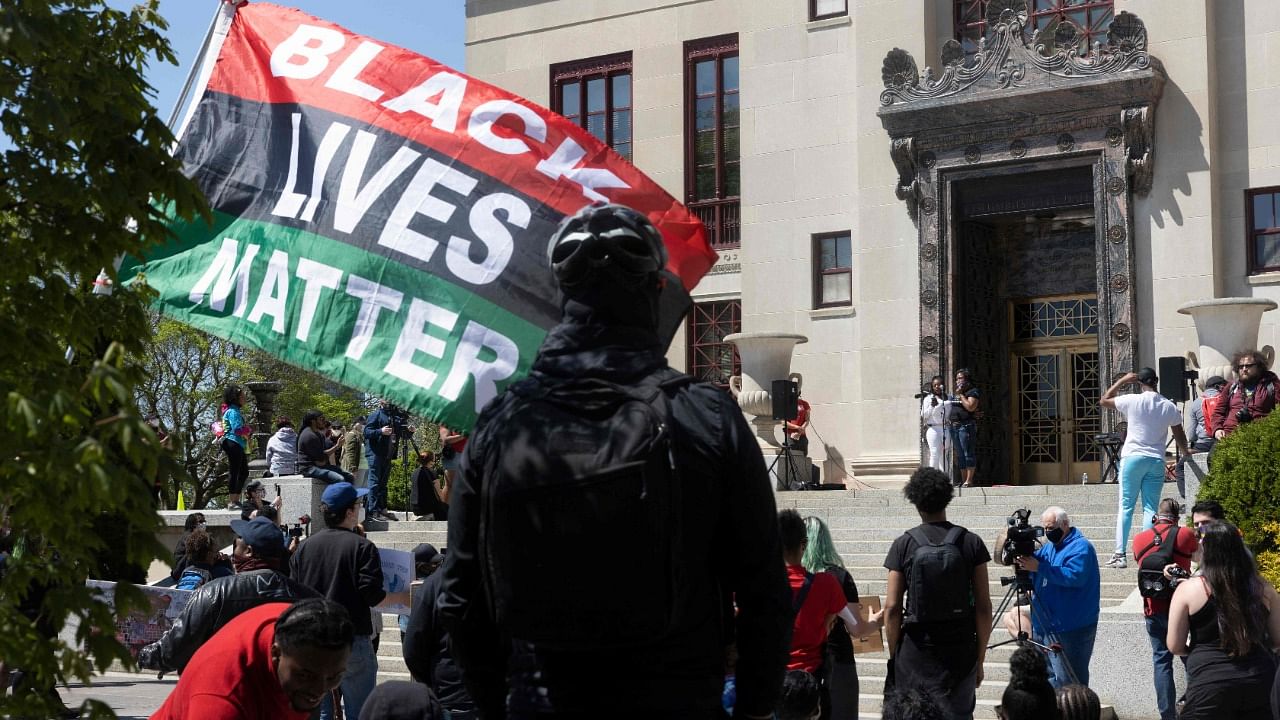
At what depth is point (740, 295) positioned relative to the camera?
29359mm

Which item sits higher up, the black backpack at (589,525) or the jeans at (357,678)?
the black backpack at (589,525)

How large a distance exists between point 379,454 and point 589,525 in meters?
18.8

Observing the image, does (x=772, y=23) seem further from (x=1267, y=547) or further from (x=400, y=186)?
(x=400, y=186)

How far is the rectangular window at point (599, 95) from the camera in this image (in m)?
31.1

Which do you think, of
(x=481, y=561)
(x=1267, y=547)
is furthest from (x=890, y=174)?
(x=481, y=561)

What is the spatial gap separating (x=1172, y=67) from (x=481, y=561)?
23.2 meters

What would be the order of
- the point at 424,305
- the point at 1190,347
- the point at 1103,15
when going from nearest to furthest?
the point at 424,305 < the point at 1190,347 < the point at 1103,15

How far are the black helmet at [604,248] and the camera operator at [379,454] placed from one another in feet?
58.2

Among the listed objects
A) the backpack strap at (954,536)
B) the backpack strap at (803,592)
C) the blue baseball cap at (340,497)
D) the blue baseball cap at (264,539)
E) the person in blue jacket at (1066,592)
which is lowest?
the person in blue jacket at (1066,592)

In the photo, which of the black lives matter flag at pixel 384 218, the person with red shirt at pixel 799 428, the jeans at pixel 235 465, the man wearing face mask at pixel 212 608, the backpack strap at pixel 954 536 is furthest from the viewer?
the person with red shirt at pixel 799 428

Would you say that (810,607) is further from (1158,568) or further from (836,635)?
(1158,568)

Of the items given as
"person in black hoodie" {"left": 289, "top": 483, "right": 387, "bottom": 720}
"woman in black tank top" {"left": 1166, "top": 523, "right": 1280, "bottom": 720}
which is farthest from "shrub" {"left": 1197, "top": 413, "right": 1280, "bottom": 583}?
"person in black hoodie" {"left": 289, "top": 483, "right": 387, "bottom": 720}

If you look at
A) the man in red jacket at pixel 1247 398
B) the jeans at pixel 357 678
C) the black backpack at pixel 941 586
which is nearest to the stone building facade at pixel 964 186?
the man in red jacket at pixel 1247 398

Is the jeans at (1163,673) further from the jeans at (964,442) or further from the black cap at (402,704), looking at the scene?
the jeans at (964,442)
